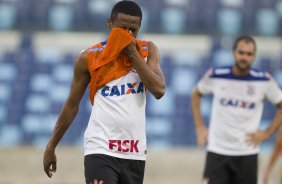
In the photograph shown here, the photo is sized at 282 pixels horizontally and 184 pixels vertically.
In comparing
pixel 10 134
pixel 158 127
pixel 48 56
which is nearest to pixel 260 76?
pixel 158 127

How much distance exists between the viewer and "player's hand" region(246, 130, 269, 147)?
301 inches

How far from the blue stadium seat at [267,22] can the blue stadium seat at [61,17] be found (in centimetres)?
444

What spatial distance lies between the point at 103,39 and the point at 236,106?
871 cm

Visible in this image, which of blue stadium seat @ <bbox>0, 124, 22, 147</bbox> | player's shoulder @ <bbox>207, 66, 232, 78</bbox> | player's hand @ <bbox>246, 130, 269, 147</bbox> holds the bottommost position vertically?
blue stadium seat @ <bbox>0, 124, 22, 147</bbox>

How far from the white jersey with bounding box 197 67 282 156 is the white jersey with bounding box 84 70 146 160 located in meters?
3.05

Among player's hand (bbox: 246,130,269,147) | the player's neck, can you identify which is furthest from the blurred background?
player's hand (bbox: 246,130,269,147)

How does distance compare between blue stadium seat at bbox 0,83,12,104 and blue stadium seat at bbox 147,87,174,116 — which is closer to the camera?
blue stadium seat at bbox 147,87,174,116

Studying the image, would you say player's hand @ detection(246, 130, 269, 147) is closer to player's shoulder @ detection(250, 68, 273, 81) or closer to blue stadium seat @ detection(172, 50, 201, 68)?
player's shoulder @ detection(250, 68, 273, 81)

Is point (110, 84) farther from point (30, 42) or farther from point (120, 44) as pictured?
point (30, 42)

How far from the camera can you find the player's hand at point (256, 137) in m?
7.64

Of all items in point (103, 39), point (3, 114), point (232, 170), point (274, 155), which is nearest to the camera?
point (232, 170)

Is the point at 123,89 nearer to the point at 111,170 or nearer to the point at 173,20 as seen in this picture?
the point at 111,170

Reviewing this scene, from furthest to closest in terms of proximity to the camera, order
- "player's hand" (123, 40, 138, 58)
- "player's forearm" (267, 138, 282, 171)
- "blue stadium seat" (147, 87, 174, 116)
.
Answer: "blue stadium seat" (147, 87, 174, 116) → "player's forearm" (267, 138, 282, 171) → "player's hand" (123, 40, 138, 58)

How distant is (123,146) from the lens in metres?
4.78
